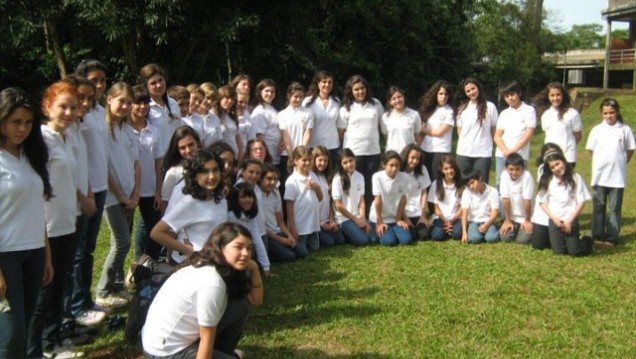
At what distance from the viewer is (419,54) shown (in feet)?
68.8

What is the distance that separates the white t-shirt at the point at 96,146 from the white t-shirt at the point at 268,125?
2.80m

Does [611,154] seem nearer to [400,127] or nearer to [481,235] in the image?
[481,235]

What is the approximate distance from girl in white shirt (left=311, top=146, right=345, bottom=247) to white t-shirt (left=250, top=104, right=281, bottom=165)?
1.90 ft

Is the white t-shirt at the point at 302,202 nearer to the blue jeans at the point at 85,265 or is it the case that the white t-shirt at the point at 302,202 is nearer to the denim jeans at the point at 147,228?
the denim jeans at the point at 147,228

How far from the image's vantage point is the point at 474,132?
7.43 m

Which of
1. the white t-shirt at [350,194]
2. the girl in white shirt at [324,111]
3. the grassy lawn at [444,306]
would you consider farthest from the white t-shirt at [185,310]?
the girl in white shirt at [324,111]

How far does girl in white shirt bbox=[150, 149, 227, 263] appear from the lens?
14.0 feet

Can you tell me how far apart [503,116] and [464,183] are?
973 mm

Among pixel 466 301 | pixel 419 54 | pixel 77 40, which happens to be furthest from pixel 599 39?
pixel 466 301

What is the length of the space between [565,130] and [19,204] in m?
6.10

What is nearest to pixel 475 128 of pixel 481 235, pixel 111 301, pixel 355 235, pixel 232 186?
pixel 481 235

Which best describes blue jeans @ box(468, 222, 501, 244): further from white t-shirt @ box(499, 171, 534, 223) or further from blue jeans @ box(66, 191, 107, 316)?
blue jeans @ box(66, 191, 107, 316)

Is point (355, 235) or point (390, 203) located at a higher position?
point (390, 203)

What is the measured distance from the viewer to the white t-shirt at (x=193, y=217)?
14.2 ft
